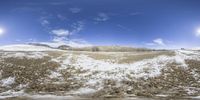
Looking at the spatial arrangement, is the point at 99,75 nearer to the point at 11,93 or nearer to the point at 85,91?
the point at 85,91

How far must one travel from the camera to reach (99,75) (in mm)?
37219

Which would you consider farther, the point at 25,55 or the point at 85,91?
the point at 25,55

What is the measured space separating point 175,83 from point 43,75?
16756mm

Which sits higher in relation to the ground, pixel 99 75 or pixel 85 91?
pixel 99 75

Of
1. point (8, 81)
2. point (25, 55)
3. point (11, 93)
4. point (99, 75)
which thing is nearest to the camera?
point (11, 93)

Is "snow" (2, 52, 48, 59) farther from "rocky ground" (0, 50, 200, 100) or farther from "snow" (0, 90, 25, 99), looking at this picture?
"snow" (0, 90, 25, 99)

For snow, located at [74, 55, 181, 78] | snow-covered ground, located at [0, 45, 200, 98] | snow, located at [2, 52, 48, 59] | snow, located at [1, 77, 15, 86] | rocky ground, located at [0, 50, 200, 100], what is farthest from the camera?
snow, located at [2, 52, 48, 59]

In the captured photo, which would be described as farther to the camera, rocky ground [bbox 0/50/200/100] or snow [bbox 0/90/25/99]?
rocky ground [bbox 0/50/200/100]

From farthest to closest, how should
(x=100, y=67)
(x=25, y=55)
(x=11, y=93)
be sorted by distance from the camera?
(x=25, y=55), (x=100, y=67), (x=11, y=93)

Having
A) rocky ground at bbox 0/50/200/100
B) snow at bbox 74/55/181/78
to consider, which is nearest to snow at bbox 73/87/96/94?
rocky ground at bbox 0/50/200/100

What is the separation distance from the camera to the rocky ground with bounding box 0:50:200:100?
30.8 m

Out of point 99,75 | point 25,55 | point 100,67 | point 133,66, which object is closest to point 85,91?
point 99,75

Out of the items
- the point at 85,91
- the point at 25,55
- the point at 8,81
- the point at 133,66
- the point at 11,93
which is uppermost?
the point at 25,55

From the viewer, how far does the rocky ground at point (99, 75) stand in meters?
30.8
